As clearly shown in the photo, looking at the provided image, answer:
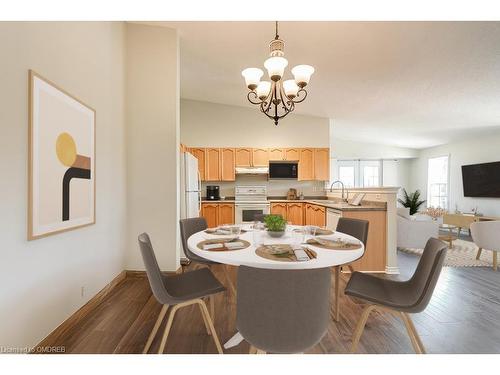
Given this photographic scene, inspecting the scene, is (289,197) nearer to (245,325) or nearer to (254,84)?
(254,84)

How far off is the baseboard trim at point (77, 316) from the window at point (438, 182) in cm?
816

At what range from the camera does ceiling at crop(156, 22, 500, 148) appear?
247cm

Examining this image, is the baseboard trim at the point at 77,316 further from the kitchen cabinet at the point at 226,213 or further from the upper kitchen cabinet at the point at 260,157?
the upper kitchen cabinet at the point at 260,157

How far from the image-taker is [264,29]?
2715 mm

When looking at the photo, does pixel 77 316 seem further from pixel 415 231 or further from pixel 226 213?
pixel 415 231

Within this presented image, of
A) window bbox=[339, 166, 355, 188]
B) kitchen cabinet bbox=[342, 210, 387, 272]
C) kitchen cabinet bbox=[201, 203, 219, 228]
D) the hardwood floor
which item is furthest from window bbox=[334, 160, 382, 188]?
the hardwood floor

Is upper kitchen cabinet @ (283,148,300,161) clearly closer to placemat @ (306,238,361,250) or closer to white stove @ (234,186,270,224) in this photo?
white stove @ (234,186,270,224)

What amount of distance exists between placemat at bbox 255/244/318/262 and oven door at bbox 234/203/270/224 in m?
3.62

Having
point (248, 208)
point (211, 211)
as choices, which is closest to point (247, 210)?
point (248, 208)

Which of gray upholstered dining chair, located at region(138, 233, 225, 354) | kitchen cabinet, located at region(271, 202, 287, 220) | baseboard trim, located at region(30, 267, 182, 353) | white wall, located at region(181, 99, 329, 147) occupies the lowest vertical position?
baseboard trim, located at region(30, 267, 182, 353)

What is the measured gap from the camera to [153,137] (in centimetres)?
306

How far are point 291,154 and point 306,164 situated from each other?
1.39ft
